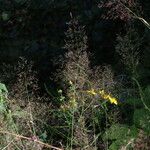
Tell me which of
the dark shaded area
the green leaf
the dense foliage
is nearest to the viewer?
the green leaf

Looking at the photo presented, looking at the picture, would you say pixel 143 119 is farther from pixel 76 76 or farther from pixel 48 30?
pixel 48 30

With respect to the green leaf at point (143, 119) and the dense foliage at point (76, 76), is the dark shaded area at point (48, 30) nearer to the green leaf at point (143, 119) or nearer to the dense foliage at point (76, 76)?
the dense foliage at point (76, 76)

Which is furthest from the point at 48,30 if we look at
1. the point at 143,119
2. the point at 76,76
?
the point at 143,119

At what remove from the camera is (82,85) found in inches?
145

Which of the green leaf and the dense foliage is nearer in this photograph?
the green leaf

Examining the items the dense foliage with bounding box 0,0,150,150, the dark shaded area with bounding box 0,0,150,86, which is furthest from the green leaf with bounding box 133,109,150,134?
the dark shaded area with bounding box 0,0,150,86

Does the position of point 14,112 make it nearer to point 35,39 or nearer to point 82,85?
point 82,85

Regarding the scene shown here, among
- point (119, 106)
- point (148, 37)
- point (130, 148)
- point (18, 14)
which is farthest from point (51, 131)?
point (18, 14)

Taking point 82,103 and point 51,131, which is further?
point 51,131

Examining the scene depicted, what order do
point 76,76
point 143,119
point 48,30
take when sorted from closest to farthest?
point 143,119, point 76,76, point 48,30

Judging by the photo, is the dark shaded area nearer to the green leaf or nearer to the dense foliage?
the dense foliage

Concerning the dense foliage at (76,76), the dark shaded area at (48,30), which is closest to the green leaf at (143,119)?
the dense foliage at (76,76)

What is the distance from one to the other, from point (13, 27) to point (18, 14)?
16cm

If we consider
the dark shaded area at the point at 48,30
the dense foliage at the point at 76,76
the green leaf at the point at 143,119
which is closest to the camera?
the green leaf at the point at 143,119
